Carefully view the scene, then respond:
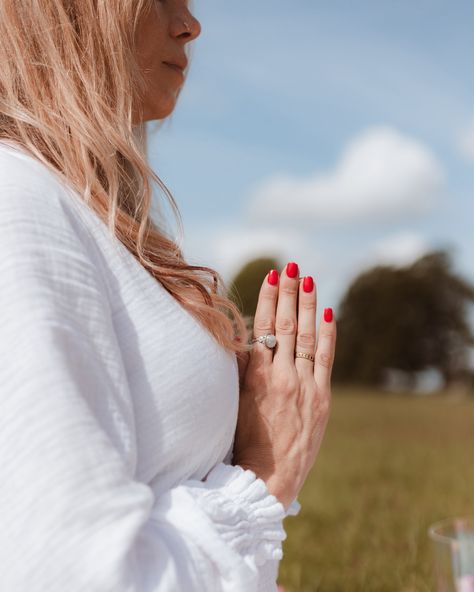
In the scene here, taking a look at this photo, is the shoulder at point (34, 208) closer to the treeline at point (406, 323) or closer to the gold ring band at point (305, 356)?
the gold ring band at point (305, 356)

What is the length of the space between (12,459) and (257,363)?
513mm

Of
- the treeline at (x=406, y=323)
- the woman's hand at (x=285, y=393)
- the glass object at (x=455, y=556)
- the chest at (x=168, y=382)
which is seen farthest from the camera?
the treeline at (x=406, y=323)

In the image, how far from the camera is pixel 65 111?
1117 mm

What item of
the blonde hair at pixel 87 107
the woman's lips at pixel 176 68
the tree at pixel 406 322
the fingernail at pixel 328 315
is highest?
the woman's lips at pixel 176 68

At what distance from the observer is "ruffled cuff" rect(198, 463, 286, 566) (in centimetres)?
99

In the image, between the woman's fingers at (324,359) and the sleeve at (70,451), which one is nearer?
the sleeve at (70,451)

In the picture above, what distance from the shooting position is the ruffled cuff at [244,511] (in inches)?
39.2

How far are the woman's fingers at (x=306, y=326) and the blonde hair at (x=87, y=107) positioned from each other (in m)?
0.13

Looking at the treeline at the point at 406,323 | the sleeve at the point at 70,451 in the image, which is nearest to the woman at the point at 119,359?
the sleeve at the point at 70,451

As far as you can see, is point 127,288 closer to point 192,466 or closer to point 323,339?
point 192,466

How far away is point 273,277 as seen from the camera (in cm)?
132

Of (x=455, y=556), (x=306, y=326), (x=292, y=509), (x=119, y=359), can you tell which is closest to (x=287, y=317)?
(x=306, y=326)

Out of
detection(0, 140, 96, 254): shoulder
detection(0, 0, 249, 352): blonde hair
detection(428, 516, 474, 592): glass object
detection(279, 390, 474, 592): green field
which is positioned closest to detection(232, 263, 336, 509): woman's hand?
detection(0, 0, 249, 352): blonde hair

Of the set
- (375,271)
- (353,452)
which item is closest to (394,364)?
(375,271)
